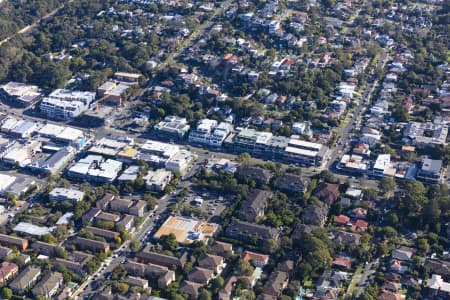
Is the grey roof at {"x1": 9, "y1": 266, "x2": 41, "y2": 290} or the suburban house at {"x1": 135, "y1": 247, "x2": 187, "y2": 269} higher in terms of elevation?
the suburban house at {"x1": 135, "y1": 247, "x2": 187, "y2": 269}

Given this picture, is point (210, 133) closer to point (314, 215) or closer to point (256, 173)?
point (256, 173)

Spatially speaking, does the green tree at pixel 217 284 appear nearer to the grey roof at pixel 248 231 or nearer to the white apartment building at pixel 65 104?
the grey roof at pixel 248 231

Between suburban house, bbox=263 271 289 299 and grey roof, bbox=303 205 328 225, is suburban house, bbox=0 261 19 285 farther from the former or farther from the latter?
grey roof, bbox=303 205 328 225

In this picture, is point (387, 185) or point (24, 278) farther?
point (387, 185)

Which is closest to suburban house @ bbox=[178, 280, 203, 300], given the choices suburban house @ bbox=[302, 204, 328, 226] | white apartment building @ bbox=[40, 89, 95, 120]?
suburban house @ bbox=[302, 204, 328, 226]

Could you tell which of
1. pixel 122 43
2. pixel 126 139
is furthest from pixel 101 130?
pixel 122 43

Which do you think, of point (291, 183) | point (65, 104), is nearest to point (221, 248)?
point (291, 183)

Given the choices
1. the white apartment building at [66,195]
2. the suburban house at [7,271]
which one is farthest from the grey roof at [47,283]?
the white apartment building at [66,195]
